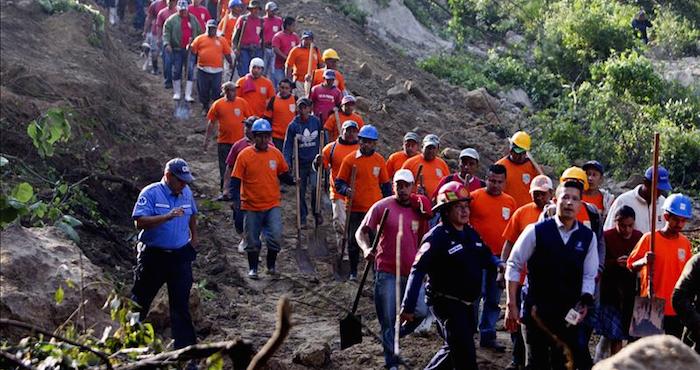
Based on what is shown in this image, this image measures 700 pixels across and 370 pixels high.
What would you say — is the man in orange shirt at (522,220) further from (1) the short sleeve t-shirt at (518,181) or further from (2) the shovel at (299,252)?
(2) the shovel at (299,252)

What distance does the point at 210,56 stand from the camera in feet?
59.1

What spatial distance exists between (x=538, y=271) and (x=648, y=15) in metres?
25.6

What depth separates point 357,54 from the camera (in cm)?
2364

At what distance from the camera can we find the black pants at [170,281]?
9664mm

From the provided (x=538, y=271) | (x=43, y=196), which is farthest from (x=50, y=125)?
(x=538, y=271)

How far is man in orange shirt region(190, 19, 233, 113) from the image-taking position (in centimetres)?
1802

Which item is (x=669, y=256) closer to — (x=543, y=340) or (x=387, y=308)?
(x=543, y=340)

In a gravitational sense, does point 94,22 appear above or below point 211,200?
above

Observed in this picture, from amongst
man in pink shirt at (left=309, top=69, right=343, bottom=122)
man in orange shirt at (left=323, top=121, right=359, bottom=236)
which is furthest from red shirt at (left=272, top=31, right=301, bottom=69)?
man in orange shirt at (left=323, top=121, right=359, bottom=236)

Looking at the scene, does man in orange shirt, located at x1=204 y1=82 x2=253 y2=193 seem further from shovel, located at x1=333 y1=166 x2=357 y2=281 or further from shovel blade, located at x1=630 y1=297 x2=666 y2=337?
shovel blade, located at x1=630 y1=297 x2=666 y2=337

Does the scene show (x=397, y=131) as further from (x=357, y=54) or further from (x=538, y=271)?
(x=538, y=271)

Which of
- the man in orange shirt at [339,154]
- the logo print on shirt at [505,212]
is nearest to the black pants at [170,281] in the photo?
the logo print on shirt at [505,212]

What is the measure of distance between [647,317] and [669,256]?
1.69 feet

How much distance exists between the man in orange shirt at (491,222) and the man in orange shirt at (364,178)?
2.13 meters
